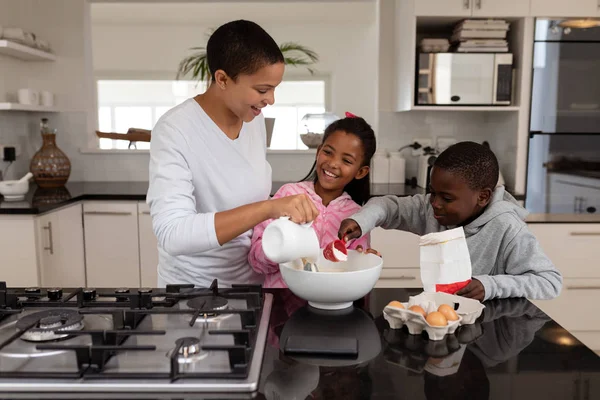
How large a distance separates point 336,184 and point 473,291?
51cm

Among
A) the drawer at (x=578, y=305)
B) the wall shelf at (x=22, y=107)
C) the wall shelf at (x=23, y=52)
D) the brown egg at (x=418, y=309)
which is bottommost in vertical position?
the drawer at (x=578, y=305)

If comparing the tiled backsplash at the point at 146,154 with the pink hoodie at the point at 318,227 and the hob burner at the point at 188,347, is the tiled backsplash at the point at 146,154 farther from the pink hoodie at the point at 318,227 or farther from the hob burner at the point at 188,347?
the hob burner at the point at 188,347

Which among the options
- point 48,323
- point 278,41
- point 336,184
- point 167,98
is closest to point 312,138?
point 336,184

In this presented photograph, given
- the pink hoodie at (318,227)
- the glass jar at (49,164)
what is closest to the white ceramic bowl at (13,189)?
the glass jar at (49,164)

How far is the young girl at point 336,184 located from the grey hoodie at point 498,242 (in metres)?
0.09

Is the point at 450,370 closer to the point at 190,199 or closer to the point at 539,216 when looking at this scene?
the point at 190,199

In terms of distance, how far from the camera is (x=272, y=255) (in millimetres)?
1012

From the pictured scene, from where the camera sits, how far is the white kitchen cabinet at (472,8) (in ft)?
9.22

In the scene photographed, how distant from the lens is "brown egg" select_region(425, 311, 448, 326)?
94cm

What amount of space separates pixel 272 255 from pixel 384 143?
8.31ft

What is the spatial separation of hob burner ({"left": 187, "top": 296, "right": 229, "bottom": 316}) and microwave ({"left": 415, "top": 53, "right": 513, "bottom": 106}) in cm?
219

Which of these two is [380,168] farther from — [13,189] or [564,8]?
[13,189]

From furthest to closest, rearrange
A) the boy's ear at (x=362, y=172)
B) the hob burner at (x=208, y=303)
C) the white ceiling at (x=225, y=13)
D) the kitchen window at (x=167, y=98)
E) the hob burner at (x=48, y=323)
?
the kitchen window at (x=167, y=98)
the white ceiling at (x=225, y=13)
the boy's ear at (x=362, y=172)
the hob burner at (x=208, y=303)
the hob burner at (x=48, y=323)

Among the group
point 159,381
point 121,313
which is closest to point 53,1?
point 121,313
